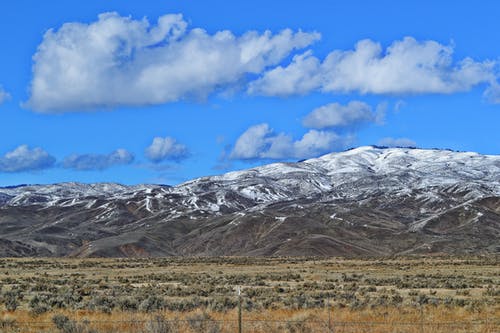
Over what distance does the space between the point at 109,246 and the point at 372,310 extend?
142731mm

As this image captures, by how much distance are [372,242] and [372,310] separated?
14529 cm

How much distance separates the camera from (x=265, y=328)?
936 inches

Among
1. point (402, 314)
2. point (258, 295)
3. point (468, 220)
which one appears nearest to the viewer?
point (402, 314)

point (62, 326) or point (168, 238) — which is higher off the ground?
point (168, 238)

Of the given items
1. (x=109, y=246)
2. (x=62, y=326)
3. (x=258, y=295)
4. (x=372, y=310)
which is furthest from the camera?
(x=109, y=246)

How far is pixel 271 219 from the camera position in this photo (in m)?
195

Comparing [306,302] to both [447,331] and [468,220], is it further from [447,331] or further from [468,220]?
[468,220]

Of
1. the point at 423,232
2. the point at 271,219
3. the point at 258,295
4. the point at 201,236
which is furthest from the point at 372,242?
the point at 258,295

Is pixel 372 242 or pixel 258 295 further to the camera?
pixel 372 242

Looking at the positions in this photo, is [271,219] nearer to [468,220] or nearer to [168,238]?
[168,238]

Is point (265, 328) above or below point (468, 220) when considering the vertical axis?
below

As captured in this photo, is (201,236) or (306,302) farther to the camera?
(201,236)

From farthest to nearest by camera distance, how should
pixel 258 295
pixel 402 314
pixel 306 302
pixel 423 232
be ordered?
pixel 423 232 → pixel 258 295 → pixel 306 302 → pixel 402 314

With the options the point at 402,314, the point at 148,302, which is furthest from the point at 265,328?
the point at 148,302
